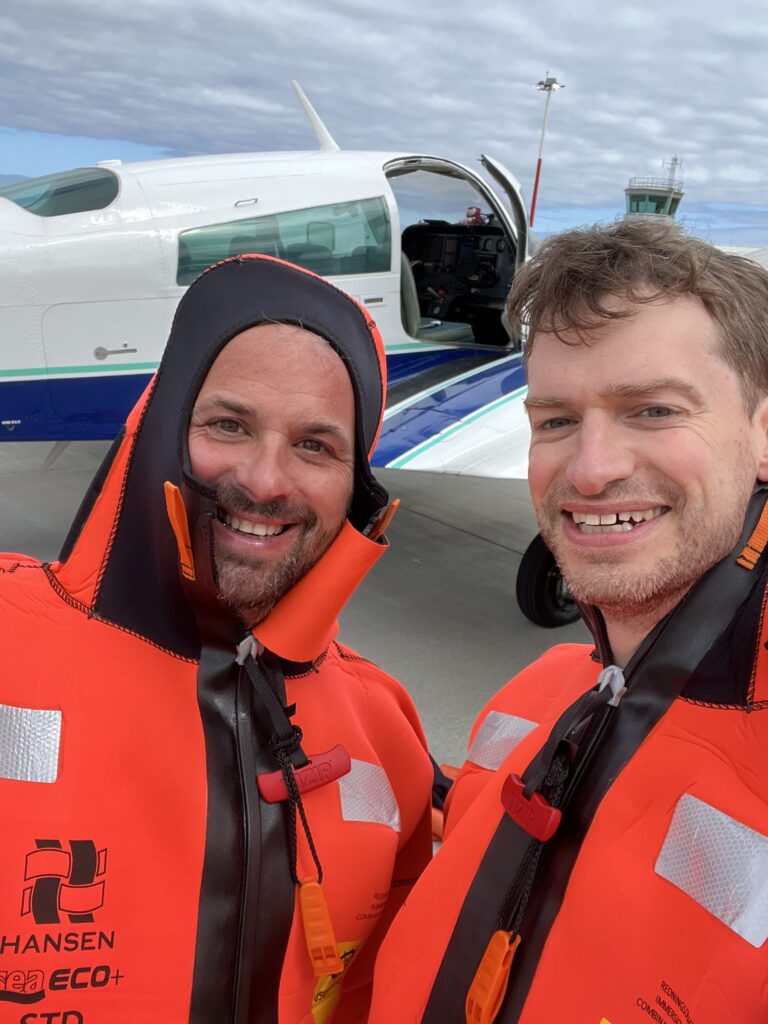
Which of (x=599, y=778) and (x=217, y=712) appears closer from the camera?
(x=599, y=778)

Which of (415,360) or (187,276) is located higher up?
(187,276)

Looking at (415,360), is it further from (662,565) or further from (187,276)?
(662,565)

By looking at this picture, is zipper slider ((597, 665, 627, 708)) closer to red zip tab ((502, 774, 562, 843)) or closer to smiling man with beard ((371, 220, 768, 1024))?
smiling man with beard ((371, 220, 768, 1024))

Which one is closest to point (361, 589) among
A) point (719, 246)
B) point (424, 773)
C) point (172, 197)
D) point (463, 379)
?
point (463, 379)

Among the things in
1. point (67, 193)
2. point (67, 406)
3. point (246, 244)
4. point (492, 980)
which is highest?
point (67, 193)

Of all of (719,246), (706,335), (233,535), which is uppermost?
(719,246)

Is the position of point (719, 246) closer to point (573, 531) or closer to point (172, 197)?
point (573, 531)

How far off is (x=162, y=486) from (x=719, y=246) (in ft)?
3.60

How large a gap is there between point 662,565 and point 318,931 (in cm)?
81

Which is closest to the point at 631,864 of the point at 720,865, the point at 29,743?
the point at 720,865

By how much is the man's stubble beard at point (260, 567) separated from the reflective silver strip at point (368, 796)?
345 millimetres

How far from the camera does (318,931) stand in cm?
136

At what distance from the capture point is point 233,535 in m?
1.54

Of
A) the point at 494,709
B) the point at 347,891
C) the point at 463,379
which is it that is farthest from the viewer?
the point at 463,379
